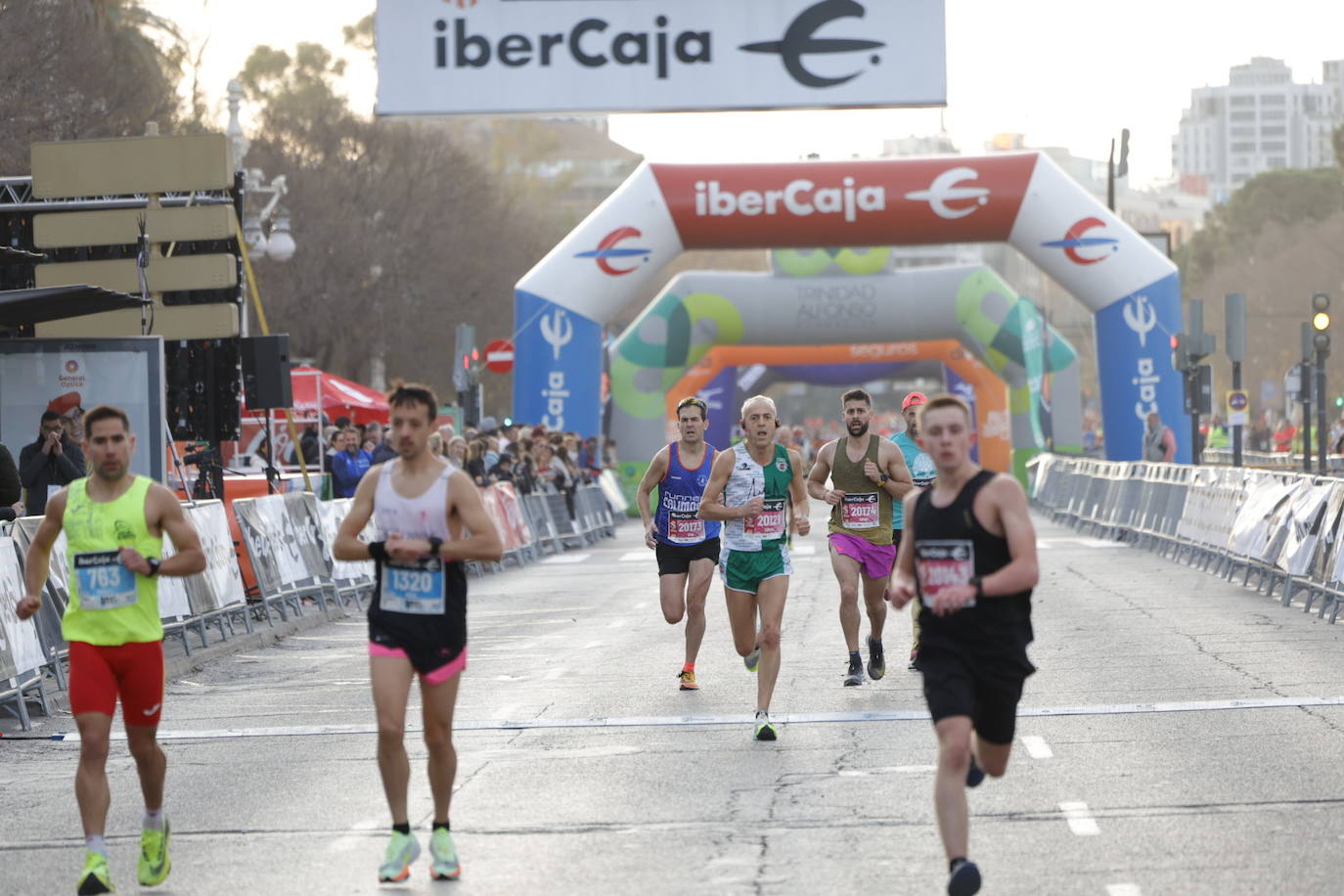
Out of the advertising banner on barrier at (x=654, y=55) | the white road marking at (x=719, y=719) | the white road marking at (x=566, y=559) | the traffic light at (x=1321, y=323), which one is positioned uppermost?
the advertising banner on barrier at (x=654, y=55)

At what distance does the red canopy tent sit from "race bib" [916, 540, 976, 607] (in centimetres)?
2550

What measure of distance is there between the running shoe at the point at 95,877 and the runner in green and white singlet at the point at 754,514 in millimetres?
4766

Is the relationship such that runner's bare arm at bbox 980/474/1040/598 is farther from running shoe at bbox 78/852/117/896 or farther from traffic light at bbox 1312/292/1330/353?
traffic light at bbox 1312/292/1330/353

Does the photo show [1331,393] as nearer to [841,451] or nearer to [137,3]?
[137,3]

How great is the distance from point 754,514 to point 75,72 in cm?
2244

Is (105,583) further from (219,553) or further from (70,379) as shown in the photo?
(70,379)

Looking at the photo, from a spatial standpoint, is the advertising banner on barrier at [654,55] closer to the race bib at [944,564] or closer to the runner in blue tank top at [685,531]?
the runner in blue tank top at [685,531]

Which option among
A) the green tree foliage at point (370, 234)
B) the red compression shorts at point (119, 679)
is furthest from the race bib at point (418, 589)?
the green tree foliage at point (370, 234)

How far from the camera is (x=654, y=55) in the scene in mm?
25703

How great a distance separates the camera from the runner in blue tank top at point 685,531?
12922 millimetres

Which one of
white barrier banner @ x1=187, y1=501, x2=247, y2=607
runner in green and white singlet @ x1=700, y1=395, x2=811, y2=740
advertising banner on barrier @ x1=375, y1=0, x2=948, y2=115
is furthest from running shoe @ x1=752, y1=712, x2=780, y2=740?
advertising banner on barrier @ x1=375, y1=0, x2=948, y2=115

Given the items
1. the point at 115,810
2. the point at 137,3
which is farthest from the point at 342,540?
the point at 137,3

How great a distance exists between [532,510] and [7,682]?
60.8 feet

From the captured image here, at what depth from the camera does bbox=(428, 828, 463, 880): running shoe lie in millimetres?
7375
